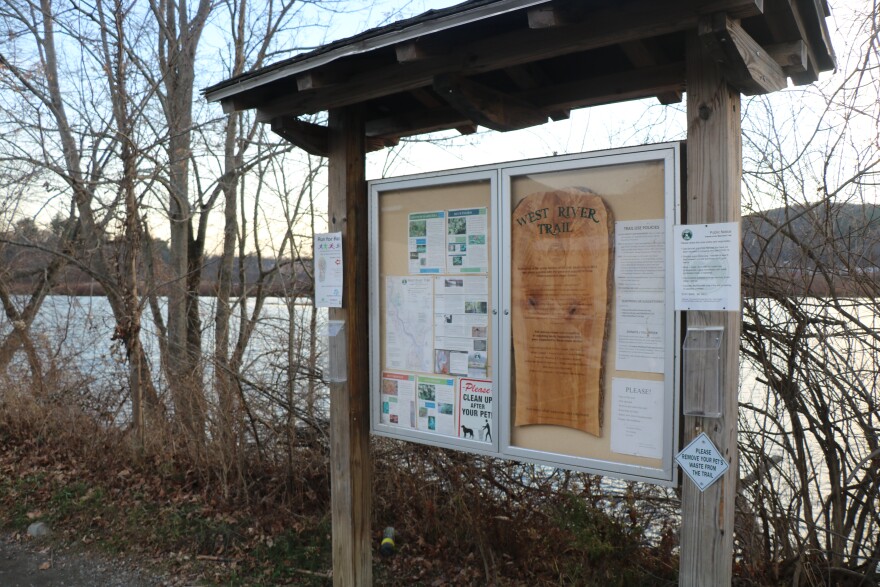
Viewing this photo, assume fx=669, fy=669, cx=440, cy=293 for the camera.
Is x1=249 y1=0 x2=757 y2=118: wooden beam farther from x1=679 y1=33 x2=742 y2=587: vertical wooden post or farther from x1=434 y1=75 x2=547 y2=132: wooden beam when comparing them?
x1=679 y1=33 x2=742 y2=587: vertical wooden post

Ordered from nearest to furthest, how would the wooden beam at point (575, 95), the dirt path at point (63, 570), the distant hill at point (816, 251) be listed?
the wooden beam at point (575, 95) → the distant hill at point (816, 251) → the dirt path at point (63, 570)

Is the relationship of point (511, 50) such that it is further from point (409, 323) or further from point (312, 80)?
point (409, 323)

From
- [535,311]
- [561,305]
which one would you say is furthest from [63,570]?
[561,305]

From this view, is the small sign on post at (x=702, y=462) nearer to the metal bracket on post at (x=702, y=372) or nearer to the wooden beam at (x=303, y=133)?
the metal bracket on post at (x=702, y=372)

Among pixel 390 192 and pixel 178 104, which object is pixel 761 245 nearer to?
pixel 390 192

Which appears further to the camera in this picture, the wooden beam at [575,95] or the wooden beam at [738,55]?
the wooden beam at [575,95]

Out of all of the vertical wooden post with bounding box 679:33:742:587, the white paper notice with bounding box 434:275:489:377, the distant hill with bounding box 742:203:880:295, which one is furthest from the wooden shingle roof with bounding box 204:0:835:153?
the distant hill with bounding box 742:203:880:295

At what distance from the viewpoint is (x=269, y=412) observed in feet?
19.6

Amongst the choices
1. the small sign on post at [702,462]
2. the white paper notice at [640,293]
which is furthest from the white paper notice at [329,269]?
the small sign on post at [702,462]

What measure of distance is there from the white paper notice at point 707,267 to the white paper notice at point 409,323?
136 cm

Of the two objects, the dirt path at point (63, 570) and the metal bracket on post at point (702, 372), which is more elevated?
the metal bracket on post at point (702, 372)

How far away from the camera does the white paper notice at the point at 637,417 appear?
2.80 metres

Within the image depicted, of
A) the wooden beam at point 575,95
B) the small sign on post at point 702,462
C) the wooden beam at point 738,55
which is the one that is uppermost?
the wooden beam at point 575,95

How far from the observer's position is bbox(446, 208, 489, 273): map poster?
11.1 feet
